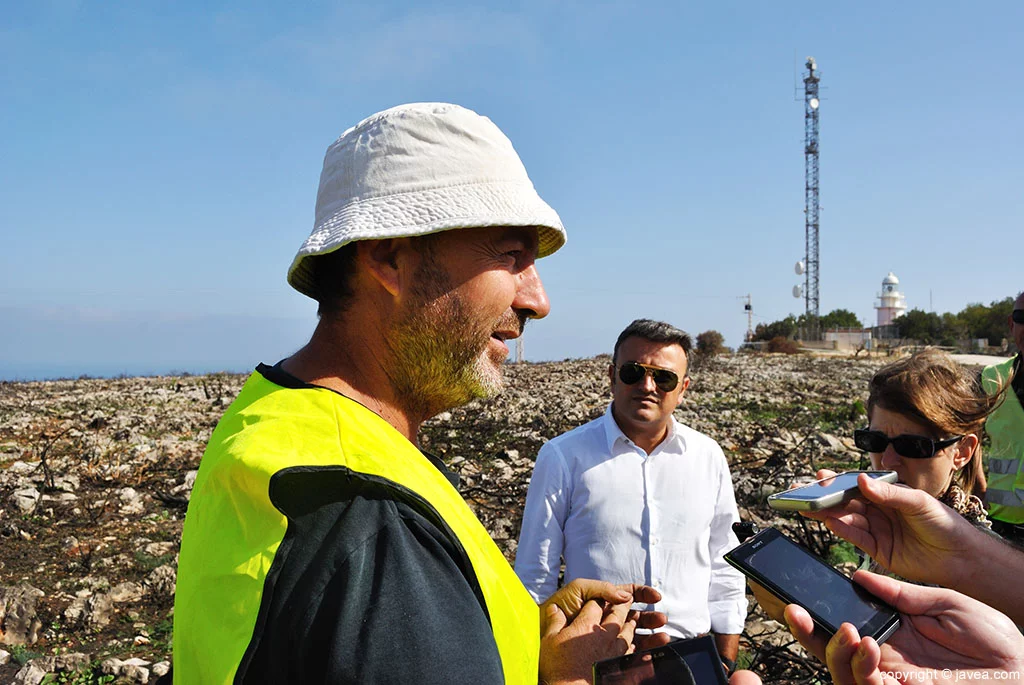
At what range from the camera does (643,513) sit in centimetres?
397

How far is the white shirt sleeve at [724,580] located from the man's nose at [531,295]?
244cm

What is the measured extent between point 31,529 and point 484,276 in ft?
20.0

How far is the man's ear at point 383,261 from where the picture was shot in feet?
6.34

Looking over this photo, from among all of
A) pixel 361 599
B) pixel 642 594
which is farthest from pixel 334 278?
pixel 642 594

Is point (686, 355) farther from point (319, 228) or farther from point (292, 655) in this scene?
point (292, 655)

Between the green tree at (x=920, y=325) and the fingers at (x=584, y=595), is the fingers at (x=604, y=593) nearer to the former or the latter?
the fingers at (x=584, y=595)

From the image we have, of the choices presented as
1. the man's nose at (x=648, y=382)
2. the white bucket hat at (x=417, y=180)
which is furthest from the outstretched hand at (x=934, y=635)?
the man's nose at (x=648, y=382)

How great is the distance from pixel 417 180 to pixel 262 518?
0.93 m

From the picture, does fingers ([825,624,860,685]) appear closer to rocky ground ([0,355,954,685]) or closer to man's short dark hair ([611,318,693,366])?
rocky ground ([0,355,954,685])

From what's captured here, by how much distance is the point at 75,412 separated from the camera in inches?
459

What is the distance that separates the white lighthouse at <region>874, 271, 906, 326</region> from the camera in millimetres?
100125

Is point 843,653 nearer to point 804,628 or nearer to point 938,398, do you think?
point 804,628

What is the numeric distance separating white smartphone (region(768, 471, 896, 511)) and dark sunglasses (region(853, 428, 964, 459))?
0.90 m

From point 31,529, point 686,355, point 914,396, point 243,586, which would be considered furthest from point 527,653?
point 31,529
